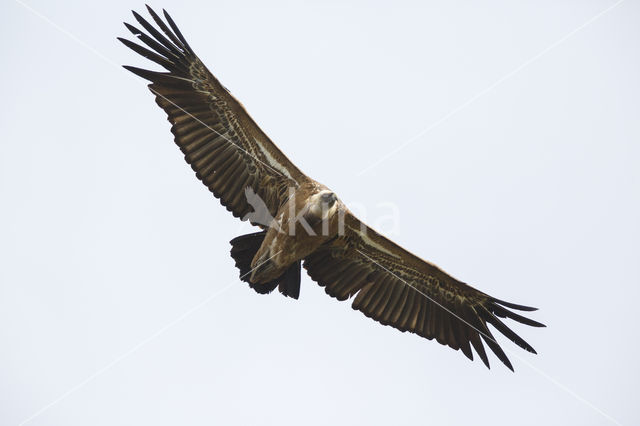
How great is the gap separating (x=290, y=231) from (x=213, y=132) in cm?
180

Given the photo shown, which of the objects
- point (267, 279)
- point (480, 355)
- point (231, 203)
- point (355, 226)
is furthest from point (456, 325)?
point (231, 203)

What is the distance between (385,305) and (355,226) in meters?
1.51

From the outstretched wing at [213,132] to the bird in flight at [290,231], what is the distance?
0.05 feet

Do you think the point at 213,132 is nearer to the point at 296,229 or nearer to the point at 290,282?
the point at 296,229

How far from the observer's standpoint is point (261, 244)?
10.5 m

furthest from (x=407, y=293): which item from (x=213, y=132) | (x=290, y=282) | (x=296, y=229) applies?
(x=213, y=132)

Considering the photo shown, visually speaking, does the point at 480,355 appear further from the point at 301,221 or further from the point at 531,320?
the point at 301,221

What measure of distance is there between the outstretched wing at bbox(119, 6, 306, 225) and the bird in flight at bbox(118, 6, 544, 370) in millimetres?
14

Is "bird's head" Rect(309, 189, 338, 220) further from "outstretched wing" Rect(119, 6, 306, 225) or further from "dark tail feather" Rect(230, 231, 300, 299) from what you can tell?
"dark tail feather" Rect(230, 231, 300, 299)

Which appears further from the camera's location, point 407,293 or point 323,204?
point 407,293

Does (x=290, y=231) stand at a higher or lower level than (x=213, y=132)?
lower

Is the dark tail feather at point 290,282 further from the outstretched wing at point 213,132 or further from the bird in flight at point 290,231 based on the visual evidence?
the outstretched wing at point 213,132

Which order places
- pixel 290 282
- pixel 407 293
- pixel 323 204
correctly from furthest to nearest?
pixel 407 293
pixel 290 282
pixel 323 204

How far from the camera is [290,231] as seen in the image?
1018 centimetres
